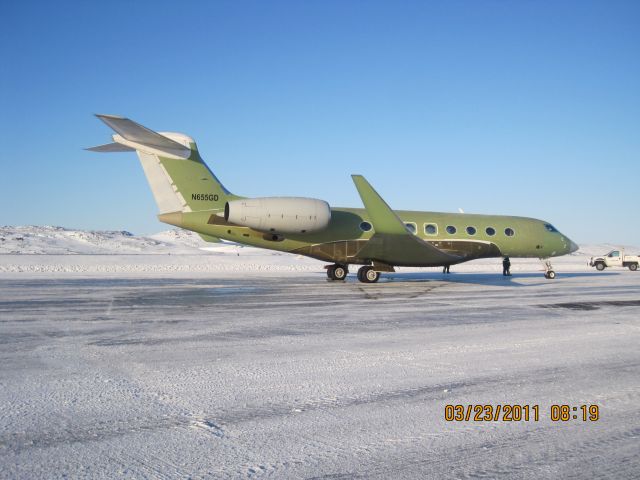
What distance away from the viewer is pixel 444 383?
521cm

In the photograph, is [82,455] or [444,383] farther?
[444,383]

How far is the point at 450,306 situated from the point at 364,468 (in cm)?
959

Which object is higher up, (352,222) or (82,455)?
(352,222)

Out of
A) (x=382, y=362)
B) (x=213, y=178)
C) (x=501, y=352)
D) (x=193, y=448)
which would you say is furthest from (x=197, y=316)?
(x=213, y=178)

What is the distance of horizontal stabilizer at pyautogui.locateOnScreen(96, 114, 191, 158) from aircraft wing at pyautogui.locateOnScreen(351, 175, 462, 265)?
6.20 m

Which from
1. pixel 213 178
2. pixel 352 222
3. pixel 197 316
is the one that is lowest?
pixel 197 316

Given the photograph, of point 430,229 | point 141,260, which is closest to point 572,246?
point 430,229

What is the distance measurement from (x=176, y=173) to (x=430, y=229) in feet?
33.4

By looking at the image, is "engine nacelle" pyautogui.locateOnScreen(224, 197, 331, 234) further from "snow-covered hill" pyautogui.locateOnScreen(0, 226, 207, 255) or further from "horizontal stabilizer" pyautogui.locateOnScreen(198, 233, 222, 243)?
"snow-covered hill" pyautogui.locateOnScreen(0, 226, 207, 255)

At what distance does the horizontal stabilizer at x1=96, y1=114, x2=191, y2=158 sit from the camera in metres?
14.7

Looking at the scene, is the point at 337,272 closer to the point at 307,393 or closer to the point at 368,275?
the point at 368,275

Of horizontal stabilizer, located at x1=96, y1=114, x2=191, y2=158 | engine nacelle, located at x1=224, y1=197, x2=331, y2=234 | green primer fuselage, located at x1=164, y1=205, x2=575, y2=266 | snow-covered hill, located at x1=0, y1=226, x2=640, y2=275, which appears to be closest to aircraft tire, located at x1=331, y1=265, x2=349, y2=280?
green primer fuselage, located at x1=164, y1=205, x2=575, y2=266

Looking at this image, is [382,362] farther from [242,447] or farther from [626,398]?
[242,447]
